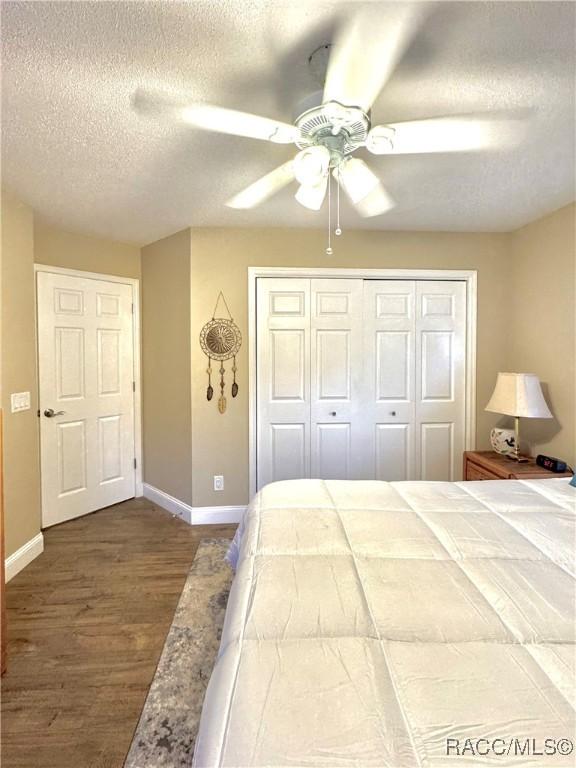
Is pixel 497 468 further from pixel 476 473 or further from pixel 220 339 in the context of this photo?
pixel 220 339

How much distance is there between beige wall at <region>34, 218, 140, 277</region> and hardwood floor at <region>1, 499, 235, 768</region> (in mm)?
2178

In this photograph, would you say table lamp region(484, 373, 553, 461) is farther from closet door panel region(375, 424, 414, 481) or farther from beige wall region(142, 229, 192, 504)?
beige wall region(142, 229, 192, 504)

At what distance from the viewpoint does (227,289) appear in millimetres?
3119

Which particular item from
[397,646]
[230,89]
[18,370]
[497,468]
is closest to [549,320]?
[497,468]

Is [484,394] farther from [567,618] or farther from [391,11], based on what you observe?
[391,11]

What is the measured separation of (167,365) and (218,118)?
7.56 ft

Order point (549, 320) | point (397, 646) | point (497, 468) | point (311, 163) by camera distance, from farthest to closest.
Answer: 1. point (549, 320)
2. point (497, 468)
3. point (311, 163)
4. point (397, 646)

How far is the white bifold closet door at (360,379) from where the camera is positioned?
317 centimetres

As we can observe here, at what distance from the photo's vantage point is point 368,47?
1115mm

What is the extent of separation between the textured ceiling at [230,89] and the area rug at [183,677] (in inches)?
93.8

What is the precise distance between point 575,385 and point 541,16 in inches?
84.2

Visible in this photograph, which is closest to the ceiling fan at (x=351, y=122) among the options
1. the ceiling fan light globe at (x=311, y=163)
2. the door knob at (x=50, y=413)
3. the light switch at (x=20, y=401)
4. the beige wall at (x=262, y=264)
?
the ceiling fan light globe at (x=311, y=163)

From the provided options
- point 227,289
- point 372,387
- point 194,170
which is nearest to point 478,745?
point 194,170

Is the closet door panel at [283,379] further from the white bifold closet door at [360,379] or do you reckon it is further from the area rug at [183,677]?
the area rug at [183,677]
